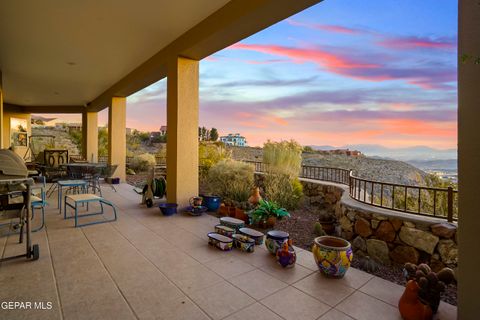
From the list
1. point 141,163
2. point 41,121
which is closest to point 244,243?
point 141,163

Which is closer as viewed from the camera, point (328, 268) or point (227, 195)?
point (328, 268)

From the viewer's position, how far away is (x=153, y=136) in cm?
2097

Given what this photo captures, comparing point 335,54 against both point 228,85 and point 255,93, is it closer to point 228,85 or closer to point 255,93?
point 255,93

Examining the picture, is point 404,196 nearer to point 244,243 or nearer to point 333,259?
point 333,259

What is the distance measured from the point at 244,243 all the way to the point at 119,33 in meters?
3.73

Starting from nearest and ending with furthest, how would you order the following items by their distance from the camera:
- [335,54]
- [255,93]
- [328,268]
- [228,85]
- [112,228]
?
[328,268], [112,228], [335,54], [255,93], [228,85]

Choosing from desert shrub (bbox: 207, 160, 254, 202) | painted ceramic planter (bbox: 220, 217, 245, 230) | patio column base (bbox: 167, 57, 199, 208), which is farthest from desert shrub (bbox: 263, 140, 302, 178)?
painted ceramic planter (bbox: 220, 217, 245, 230)

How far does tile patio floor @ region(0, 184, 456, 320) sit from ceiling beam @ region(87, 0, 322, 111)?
106 inches

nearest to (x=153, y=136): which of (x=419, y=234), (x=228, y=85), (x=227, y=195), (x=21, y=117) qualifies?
(x=21, y=117)

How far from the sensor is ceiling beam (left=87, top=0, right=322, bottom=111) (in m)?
2.87

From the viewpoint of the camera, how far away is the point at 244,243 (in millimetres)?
2818

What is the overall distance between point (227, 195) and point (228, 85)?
5188 mm

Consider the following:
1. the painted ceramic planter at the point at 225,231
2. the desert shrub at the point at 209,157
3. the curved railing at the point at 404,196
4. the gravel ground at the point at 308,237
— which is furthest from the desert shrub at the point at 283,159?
the painted ceramic planter at the point at 225,231

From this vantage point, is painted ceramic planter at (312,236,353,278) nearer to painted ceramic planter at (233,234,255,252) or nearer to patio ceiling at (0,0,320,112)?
painted ceramic planter at (233,234,255,252)
